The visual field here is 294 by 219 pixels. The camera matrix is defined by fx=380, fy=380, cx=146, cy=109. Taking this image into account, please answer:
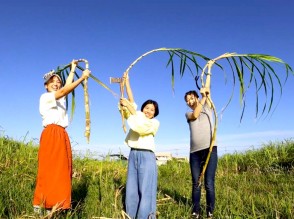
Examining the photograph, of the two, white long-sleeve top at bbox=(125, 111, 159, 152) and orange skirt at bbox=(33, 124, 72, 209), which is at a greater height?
white long-sleeve top at bbox=(125, 111, 159, 152)

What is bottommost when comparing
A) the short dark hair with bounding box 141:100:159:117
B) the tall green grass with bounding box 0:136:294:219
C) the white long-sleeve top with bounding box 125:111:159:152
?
the tall green grass with bounding box 0:136:294:219

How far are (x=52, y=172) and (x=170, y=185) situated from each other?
418 cm

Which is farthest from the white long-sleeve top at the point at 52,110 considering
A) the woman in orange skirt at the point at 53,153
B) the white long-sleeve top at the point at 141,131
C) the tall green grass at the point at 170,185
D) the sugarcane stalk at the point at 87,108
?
the tall green grass at the point at 170,185

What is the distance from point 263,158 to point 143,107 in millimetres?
6544

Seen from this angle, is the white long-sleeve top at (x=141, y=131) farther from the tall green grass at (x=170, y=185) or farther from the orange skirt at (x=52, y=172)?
the orange skirt at (x=52, y=172)

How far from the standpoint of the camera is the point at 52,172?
3.90 metres

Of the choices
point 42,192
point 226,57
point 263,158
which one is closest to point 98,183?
point 42,192

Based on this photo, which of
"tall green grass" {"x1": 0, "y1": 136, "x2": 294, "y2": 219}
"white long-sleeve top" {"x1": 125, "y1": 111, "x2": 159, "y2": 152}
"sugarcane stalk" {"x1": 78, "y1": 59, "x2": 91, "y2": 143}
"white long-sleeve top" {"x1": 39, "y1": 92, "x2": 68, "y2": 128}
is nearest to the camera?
"white long-sleeve top" {"x1": 39, "y1": 92, "x2": 68, "y2": 128}

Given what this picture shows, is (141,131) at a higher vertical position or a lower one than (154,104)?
lower

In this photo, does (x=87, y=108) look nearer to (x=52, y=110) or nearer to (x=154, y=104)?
(x=52, y=110)

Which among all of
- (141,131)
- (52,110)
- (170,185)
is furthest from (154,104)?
(170,185)

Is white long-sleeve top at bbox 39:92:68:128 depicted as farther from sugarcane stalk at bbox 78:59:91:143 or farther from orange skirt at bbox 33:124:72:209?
sugarcane stalk at bbox 78:59:91:143

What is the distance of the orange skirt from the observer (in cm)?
388

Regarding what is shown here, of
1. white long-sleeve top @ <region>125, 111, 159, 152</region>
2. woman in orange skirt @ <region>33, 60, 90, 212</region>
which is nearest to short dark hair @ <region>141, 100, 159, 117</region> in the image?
white long-sleeve top @ <region>125, 111, 159, 152</region>
